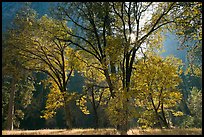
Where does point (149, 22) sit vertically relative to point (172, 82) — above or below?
above

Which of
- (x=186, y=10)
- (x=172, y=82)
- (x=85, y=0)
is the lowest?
(x=172, y=82)

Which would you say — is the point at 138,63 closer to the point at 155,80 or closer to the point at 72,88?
the point at 155,80

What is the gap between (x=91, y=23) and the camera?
685 inches

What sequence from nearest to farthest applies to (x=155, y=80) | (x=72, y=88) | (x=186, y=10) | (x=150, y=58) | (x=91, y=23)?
(x=186, y=10)
(x=91, y=23)
(x=150, y=58)
(x=155, y=80)
(x=72, y=88)

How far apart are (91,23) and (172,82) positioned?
9357 millimetres

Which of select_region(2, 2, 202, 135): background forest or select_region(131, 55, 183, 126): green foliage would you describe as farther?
select_region(131, 55, 183, 126): green foliage

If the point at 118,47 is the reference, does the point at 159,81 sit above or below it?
below

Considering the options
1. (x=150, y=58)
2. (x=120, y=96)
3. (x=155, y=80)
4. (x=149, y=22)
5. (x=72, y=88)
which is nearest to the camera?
(x=120, y=96)

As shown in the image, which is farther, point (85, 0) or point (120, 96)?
point (85, 0)

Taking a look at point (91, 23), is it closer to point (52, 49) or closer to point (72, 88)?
point (52, 49)

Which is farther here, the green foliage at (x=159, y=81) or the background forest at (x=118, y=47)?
the green foliage at (x=159, y=81)

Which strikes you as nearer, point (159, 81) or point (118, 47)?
point (118, 47)

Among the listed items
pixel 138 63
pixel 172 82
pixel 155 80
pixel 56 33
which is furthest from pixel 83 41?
pixel 172 82

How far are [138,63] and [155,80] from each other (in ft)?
17.4
